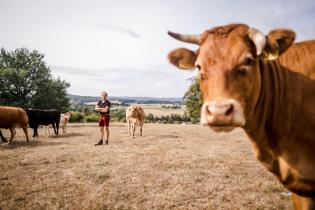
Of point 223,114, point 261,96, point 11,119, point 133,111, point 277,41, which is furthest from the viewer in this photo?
point 133,111

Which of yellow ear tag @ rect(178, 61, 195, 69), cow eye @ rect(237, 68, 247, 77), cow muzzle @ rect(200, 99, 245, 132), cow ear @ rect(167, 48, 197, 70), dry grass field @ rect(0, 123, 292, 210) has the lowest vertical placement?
dry grass field @ rect(0, 123, 292, 210)

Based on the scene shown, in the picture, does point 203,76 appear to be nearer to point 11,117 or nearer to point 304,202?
point 304,202

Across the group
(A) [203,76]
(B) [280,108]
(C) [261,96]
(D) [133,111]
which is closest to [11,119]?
(D) [133,111]

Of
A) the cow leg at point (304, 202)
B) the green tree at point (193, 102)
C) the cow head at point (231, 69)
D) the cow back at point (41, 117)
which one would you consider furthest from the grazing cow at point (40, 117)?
the green tree at point (193, 102)

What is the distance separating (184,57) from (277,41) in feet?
3.47

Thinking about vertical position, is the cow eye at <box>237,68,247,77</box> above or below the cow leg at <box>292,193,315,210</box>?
above

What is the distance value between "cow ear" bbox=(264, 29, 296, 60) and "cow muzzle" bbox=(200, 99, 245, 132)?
772 millimetres

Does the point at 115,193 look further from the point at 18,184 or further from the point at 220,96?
the point at 220,96

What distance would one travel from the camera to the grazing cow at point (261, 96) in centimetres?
271

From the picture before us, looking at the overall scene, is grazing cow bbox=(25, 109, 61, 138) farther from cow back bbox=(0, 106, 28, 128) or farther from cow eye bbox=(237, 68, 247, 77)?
cow eye bbox=(237, 68, 247, 77)

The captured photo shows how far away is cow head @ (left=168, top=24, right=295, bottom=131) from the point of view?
255 centimetres

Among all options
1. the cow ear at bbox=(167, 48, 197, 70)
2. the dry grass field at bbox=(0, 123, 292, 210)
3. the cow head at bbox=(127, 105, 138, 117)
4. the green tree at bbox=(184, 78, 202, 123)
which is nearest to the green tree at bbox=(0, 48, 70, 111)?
the green tree at bbox=(184, 78, 202, 123)

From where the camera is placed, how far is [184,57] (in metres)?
3.46

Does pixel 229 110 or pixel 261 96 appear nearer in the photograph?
pixel 229 110
